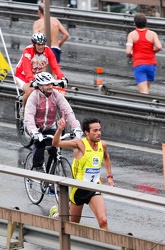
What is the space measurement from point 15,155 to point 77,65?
781cm

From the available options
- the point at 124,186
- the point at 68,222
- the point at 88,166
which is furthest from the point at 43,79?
the point at 68,222

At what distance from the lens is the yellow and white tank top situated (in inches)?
435

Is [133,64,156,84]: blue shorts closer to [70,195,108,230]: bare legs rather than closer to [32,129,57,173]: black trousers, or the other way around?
[32,129,57,173]: black trousers

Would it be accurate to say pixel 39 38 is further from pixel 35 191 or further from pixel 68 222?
pixel 68 222

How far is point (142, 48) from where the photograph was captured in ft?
58.2

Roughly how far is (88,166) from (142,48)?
6.95 m

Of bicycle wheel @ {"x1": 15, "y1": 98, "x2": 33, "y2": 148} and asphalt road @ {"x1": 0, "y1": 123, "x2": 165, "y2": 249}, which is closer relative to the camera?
asphalt road @ {"x1": 0, "y1": 123, "x2": 165, "y2": 249}

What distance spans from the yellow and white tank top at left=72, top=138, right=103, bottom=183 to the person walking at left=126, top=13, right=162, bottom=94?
6.69m

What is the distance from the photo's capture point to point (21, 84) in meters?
16.3

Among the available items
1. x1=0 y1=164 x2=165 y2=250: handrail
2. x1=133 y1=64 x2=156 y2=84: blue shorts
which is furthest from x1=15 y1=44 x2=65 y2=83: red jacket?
x1=0 y1=164 x2=165 y2=250: handrail

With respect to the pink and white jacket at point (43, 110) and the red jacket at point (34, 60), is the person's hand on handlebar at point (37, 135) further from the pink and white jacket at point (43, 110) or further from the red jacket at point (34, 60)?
the red jacket at point (34, 60)

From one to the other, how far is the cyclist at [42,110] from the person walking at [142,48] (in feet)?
14.9

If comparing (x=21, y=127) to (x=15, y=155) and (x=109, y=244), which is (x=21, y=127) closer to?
(x=15, y=155)

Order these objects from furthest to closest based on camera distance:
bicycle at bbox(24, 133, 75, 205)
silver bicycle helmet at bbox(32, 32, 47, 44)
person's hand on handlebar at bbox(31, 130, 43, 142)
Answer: silver bicycle helmet at bbox(32, 32, 47, 44) < person's hand on handlebar at bbox(31, 130, 43, 142) < bicycle at bbox(24, 133, 75, 205)
